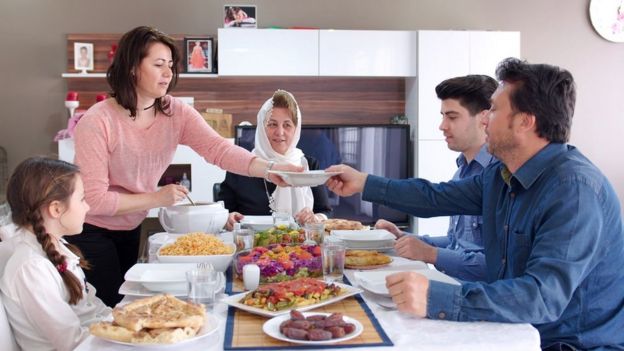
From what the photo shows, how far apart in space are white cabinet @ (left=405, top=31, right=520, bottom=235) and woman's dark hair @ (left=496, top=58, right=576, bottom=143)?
3.36 metres

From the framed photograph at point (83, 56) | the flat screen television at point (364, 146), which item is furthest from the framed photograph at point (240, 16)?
the framed photograph at point (83, 56)

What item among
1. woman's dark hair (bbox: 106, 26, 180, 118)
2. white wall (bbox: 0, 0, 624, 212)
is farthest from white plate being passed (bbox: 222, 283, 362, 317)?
white wall (bbox: 0, 0, 624, 212)

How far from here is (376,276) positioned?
1783mm

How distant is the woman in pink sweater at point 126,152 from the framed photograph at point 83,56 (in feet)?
8.73

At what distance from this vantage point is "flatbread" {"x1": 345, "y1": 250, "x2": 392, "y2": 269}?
6.58 ft

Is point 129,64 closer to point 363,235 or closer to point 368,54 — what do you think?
point 363,235

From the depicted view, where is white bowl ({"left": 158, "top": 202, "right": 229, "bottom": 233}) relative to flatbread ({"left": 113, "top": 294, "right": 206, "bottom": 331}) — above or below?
above

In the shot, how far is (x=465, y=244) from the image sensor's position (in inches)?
98.5

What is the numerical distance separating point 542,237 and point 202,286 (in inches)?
31.3

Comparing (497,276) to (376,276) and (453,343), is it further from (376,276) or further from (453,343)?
(453,343)

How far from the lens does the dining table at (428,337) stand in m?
1.33

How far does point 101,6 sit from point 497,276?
13.6 ft

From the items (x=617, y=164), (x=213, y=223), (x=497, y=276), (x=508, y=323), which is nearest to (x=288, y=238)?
(x=213, y=223)

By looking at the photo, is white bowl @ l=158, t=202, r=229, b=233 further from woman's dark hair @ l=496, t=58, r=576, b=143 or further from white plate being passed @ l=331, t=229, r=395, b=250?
woman's dark hair @ l=496, t=58, r=576, b=143
